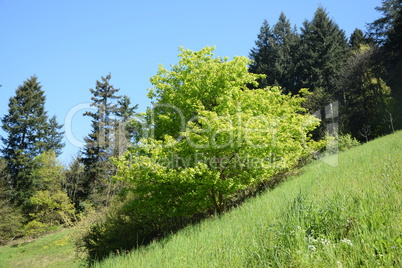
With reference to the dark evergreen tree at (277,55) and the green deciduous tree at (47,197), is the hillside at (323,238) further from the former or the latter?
the dark evergreen tree at (277,55)

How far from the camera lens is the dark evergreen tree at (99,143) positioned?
37.3m

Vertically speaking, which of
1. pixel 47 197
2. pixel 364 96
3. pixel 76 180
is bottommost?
pixel 47 197

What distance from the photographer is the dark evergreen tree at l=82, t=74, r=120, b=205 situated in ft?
122

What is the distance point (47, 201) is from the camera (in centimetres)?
3044

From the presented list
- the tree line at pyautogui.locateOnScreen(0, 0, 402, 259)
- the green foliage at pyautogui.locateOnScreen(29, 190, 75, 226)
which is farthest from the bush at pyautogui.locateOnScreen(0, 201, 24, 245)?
the green foliage at pyautogui.locateOnScreen(29, 190, 75, 226)

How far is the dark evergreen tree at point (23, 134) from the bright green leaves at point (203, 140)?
31.8 m

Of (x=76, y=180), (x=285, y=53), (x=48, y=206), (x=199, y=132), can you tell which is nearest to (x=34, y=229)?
(x=48, y=206)

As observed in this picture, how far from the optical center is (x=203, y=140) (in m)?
7.77

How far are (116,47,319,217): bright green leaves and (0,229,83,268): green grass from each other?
37.7ft

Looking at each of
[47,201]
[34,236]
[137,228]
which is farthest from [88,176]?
[137,228]

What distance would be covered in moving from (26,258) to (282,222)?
82.1 feet

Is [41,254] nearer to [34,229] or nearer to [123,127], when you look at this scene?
[34,229]

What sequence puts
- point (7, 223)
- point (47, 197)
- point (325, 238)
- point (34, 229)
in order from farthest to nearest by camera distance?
point (47, 197) < point (34, 229) < point (7, 223) < point (325, 238)

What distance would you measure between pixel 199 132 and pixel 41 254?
2125cm
